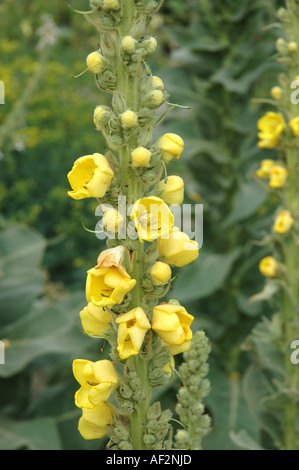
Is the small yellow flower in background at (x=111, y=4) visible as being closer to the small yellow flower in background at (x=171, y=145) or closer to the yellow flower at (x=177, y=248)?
the small yellow flower in background at (x=171, y=145)

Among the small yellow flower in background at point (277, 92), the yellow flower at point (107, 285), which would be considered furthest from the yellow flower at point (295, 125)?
the yellow flower at point (107, 285)

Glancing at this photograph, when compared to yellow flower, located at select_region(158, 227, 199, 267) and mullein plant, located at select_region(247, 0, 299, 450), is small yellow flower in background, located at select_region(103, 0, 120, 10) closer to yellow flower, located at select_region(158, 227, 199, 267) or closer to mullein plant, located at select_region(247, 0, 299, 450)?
yellow flower, located at select_region(158, 227, 199, 267)

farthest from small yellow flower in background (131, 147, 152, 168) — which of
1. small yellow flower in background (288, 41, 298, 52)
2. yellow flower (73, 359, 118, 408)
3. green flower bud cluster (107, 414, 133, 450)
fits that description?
small yellow flower in background (288, 41, 298, 52)

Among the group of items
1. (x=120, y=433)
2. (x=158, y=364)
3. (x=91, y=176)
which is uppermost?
(x=91, y=176)

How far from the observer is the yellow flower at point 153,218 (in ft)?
3.38

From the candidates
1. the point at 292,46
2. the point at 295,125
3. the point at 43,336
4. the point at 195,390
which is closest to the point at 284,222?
the point at 295,125

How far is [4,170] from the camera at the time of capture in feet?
15.1

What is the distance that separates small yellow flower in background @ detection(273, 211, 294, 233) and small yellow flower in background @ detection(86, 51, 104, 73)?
1.08m

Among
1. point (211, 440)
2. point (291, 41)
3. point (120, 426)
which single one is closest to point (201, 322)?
point (211, 440)

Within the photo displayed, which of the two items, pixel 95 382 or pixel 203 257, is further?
pixel 203 257

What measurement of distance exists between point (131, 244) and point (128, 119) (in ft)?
0.74

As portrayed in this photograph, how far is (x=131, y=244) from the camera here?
1.07 meters

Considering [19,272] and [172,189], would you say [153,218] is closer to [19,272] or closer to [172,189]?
[172,189]

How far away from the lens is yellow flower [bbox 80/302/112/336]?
3.63 ft
